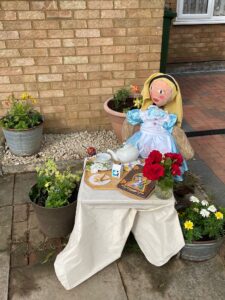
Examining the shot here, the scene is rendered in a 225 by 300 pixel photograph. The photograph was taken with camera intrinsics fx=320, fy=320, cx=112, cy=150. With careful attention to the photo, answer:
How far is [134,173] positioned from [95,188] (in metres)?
0.38

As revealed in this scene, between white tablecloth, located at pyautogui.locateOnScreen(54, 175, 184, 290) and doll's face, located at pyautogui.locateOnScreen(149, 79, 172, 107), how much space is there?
0.96 m

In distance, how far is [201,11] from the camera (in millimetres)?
7168

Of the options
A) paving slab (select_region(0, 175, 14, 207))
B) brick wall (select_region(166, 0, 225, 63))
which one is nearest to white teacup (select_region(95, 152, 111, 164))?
paving slab (select_region(0, 175, 14, 207))

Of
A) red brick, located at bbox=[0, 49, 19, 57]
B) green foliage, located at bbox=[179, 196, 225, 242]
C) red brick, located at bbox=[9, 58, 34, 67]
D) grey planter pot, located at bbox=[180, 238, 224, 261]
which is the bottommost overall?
grey planter pot, located at bbox=[180, 238, 224, 261]

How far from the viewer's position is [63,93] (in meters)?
4.33

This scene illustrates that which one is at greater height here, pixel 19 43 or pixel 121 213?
pixel 19 43

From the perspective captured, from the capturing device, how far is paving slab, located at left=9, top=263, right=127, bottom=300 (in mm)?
2418

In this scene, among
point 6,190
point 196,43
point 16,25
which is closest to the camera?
point 6,190

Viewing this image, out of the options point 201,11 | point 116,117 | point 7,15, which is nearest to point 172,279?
point 116,117

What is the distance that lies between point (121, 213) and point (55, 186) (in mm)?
697

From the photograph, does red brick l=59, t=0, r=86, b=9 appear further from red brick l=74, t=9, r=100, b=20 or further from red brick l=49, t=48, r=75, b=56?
red brick l=49, t=48, r=75, b=56

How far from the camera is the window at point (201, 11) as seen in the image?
693 centimetres

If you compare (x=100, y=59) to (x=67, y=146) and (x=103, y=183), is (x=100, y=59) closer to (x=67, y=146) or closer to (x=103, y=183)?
(x=67, y=146)

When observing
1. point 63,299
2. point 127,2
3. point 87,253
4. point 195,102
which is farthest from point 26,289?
point 195,102
